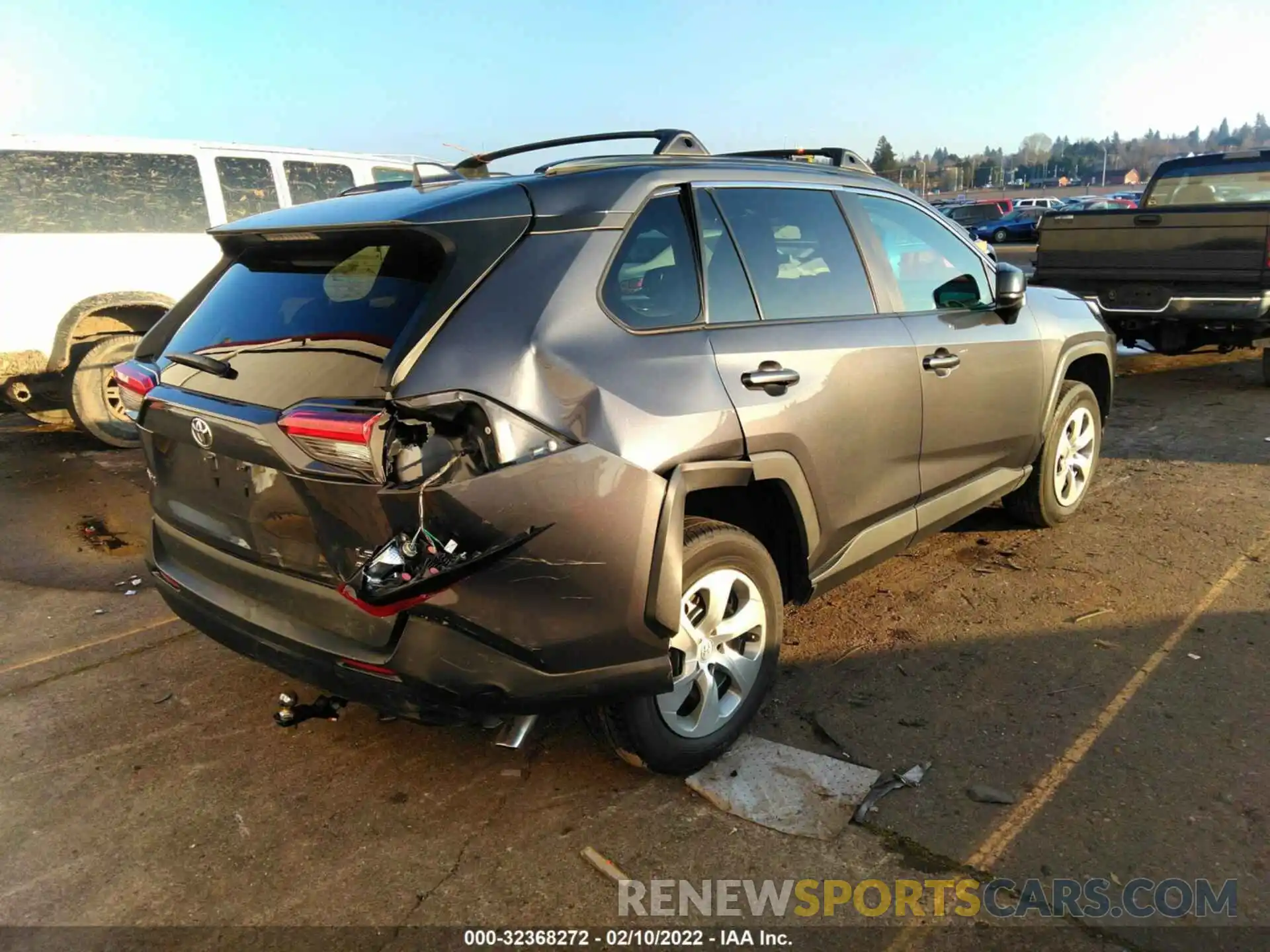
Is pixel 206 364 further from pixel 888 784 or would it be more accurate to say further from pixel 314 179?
pixel 314 179

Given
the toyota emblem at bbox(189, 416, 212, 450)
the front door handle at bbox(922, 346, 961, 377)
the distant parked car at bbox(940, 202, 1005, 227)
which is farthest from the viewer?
the distant parked car at bbox(940, 202, 1005, 227)

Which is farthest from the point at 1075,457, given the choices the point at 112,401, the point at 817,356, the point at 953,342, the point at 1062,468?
the point at 112,401

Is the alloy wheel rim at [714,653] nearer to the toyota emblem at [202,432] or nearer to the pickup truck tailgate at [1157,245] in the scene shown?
the toyota emblem at [202,432]

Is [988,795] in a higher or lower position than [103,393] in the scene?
lower

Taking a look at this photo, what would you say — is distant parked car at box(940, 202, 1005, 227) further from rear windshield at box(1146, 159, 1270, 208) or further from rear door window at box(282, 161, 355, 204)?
rear door window at box(282, 161, 355, 204)

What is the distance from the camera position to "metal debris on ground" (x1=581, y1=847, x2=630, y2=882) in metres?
2.49

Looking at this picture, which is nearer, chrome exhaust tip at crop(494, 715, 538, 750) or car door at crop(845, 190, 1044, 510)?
chrome exhaust tip at crop(494, 715, 538, 750)

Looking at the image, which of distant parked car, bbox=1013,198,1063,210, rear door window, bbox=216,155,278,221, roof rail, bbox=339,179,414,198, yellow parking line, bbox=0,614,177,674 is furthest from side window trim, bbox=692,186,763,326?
distant parked car, bbox=1013,198,1063,210

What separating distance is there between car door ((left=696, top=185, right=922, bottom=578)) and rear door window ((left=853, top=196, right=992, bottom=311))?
25cm

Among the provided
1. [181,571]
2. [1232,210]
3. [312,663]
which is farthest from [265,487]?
[1232,210]

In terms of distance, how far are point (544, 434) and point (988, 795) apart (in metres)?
1.73

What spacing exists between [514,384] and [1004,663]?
2347 millimetres

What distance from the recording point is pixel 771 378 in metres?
2.90

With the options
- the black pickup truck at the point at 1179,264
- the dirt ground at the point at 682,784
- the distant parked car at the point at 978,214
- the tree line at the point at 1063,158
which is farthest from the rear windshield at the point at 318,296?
the tree line at the point at 1063,158
